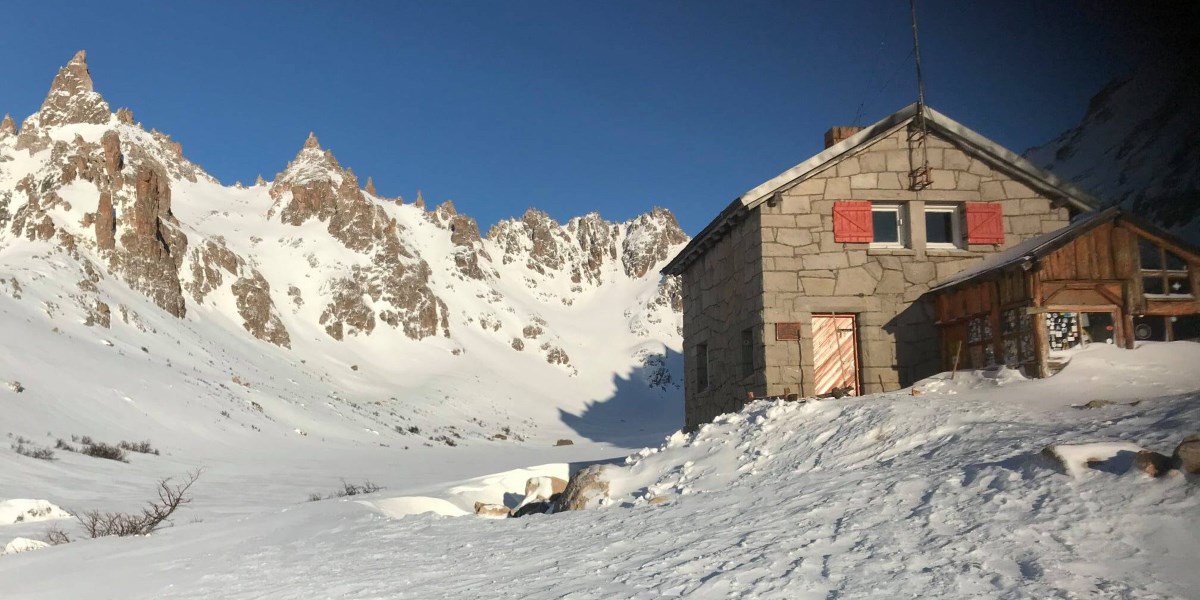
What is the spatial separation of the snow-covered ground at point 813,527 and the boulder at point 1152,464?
0.31 feet

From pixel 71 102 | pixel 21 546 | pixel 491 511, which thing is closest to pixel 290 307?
pixel 71 102

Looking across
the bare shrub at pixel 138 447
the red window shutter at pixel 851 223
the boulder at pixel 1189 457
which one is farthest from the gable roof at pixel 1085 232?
the bare shrub at pixel 138 447

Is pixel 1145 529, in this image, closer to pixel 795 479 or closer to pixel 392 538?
pixel 795 479

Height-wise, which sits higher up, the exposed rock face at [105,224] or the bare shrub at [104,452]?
the exposed rock face at [105,224]

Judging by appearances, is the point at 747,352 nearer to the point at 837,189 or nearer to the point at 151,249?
the point at 837,189

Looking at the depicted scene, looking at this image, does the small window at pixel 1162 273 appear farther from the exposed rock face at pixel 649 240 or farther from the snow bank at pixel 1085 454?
the exposed rock face at pixel 649 240

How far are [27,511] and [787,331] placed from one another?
1322 centimetres

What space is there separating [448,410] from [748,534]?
53.9 m

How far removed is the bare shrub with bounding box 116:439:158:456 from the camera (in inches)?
918

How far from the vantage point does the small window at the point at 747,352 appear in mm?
16922

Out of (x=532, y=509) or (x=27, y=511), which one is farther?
(x=532, y=509)

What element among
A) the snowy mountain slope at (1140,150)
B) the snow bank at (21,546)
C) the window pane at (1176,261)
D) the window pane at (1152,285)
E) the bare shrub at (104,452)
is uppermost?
the snowy mountain slope at (1140,150)

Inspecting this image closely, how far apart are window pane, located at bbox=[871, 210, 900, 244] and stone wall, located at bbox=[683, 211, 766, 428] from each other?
265 centimetres

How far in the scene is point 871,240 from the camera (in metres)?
16.5
